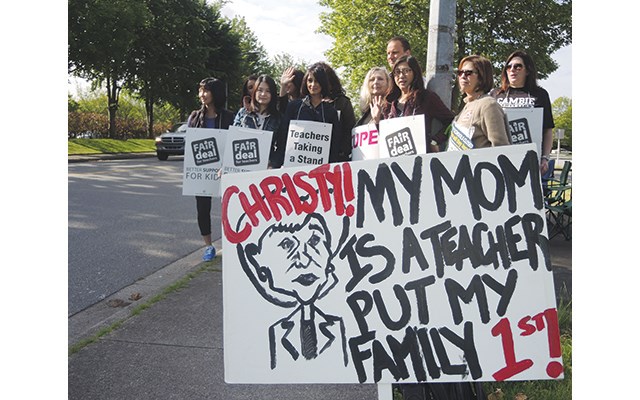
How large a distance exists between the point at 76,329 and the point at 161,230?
3820 millimetres

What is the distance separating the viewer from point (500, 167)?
86.2 inches

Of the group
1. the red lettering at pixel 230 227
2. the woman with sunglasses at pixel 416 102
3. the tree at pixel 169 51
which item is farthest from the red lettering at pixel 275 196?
the tree at pixel 169 51

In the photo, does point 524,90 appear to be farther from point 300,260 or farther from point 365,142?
point 300,260

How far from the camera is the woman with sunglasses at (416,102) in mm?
3734

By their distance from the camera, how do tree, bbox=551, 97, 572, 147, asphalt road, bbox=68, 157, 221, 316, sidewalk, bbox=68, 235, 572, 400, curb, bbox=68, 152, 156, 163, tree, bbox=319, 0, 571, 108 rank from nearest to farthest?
sidewalk, bbox=68, 235, 572, 400 → asphalt road, bbox=68, 157, 221, 316 → tree, bbox=319, 0, 571, 108 → curb, bbox=68, 152, 156, 163 → tree, bbox=551, 97, 572, 147

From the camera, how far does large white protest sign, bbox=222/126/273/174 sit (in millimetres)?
4734

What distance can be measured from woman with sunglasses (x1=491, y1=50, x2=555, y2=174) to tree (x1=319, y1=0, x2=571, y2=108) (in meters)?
15.8

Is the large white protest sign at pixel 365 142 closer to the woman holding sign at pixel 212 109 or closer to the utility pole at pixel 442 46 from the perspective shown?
the utility pole at pixel 442 46

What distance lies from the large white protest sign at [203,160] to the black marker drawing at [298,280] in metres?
3.10

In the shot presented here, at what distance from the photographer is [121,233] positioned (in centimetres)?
732

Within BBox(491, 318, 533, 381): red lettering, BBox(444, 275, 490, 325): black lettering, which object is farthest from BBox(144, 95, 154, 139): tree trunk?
BBox(491, 318, 533, 381): red lettering

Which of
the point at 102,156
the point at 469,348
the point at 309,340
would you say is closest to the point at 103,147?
the point at 102,156

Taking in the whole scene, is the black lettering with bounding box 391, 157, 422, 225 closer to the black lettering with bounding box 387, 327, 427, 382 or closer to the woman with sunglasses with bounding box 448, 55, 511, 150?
the black lettering with bounding box 387, 327, 427, 382

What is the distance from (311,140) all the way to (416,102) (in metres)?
0.91
